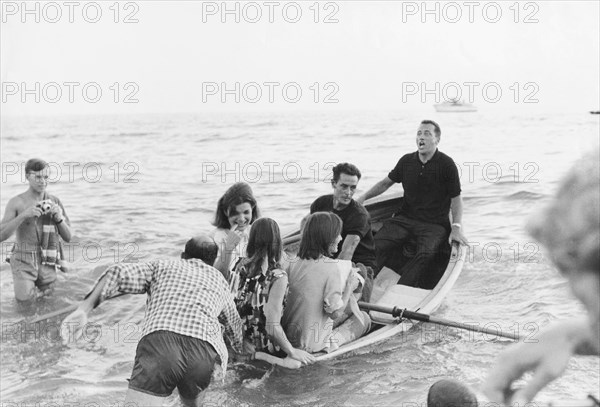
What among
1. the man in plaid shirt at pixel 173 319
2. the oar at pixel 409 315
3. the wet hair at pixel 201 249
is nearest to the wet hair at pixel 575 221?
the man in plaid shirt at pixel 173 319

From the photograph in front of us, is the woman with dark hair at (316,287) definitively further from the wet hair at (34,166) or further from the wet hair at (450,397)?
the wet hair at (34,166)

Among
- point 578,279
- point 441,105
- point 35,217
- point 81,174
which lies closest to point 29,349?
point 35,217

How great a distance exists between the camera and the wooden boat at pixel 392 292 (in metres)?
6.47

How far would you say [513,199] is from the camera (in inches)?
647

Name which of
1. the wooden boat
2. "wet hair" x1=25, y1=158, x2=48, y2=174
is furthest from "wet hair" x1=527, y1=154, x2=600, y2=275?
"wet hair" x1=25, y1=158, x2=48, y2=174

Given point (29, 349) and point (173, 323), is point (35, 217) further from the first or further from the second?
point (173, 323)

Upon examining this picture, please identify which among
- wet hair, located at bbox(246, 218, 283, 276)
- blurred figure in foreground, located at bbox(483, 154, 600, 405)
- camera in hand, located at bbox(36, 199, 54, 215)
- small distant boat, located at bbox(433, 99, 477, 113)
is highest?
small distant boat, located at bbox(433, 99, 477, 113)

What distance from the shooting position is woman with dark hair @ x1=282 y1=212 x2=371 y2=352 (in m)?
5.61

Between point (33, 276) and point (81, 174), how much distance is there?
20.9 metres

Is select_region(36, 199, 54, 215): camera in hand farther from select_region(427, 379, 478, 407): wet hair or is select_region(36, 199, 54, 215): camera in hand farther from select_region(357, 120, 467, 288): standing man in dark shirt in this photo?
select_region(427, 379, 478, 407): wet hair

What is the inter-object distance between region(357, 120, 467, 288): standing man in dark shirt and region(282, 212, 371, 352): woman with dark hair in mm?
2225

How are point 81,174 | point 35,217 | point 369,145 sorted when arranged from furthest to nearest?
point 369,145
point 81,174
point 35,217

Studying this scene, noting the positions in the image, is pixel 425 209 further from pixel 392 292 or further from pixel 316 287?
pixel 316 287

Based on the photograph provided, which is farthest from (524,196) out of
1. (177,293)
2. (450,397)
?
(450,397)
